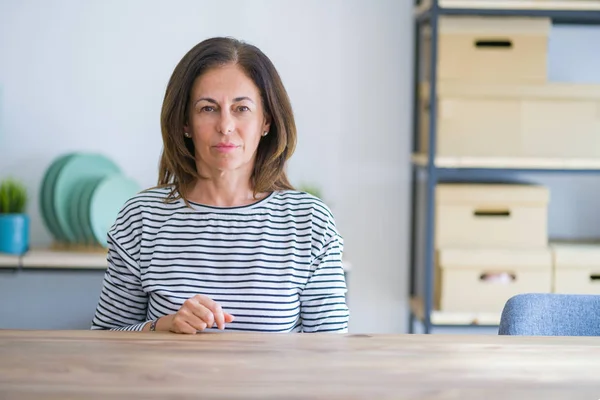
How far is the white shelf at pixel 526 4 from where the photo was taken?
9.00 ft

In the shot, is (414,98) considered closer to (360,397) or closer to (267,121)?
(267,121)

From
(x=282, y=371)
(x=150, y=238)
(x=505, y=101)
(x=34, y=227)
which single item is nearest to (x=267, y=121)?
(x=150, y=238)

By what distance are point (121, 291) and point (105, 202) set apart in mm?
1273

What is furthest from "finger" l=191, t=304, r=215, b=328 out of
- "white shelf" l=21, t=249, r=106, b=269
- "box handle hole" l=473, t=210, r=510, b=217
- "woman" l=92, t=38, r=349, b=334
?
"box handle hole" l=473, t=210, r=510, b=217

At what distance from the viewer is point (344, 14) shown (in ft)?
10.2

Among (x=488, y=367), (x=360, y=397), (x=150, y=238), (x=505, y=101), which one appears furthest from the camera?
(x=505, y=101)

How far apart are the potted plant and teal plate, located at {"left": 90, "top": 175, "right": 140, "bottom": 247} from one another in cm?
21

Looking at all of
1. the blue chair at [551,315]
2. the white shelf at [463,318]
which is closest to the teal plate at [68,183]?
the white shelf at [463,318]

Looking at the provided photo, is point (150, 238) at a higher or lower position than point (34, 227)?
higher

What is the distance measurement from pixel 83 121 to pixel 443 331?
4.76 feet

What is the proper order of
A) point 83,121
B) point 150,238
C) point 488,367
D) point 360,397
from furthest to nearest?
point 83,121 → point 150,238 → point 488,367 → point 360,397

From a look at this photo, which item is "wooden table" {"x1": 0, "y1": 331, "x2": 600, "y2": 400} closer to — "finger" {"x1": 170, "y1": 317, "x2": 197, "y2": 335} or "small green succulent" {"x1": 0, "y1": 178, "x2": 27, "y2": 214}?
"finger" {"x1": 170, "y1": 317, "x2": 197, "y2": 335}

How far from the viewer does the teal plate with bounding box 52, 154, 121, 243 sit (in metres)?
2.87

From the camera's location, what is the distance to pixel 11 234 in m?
2.76
